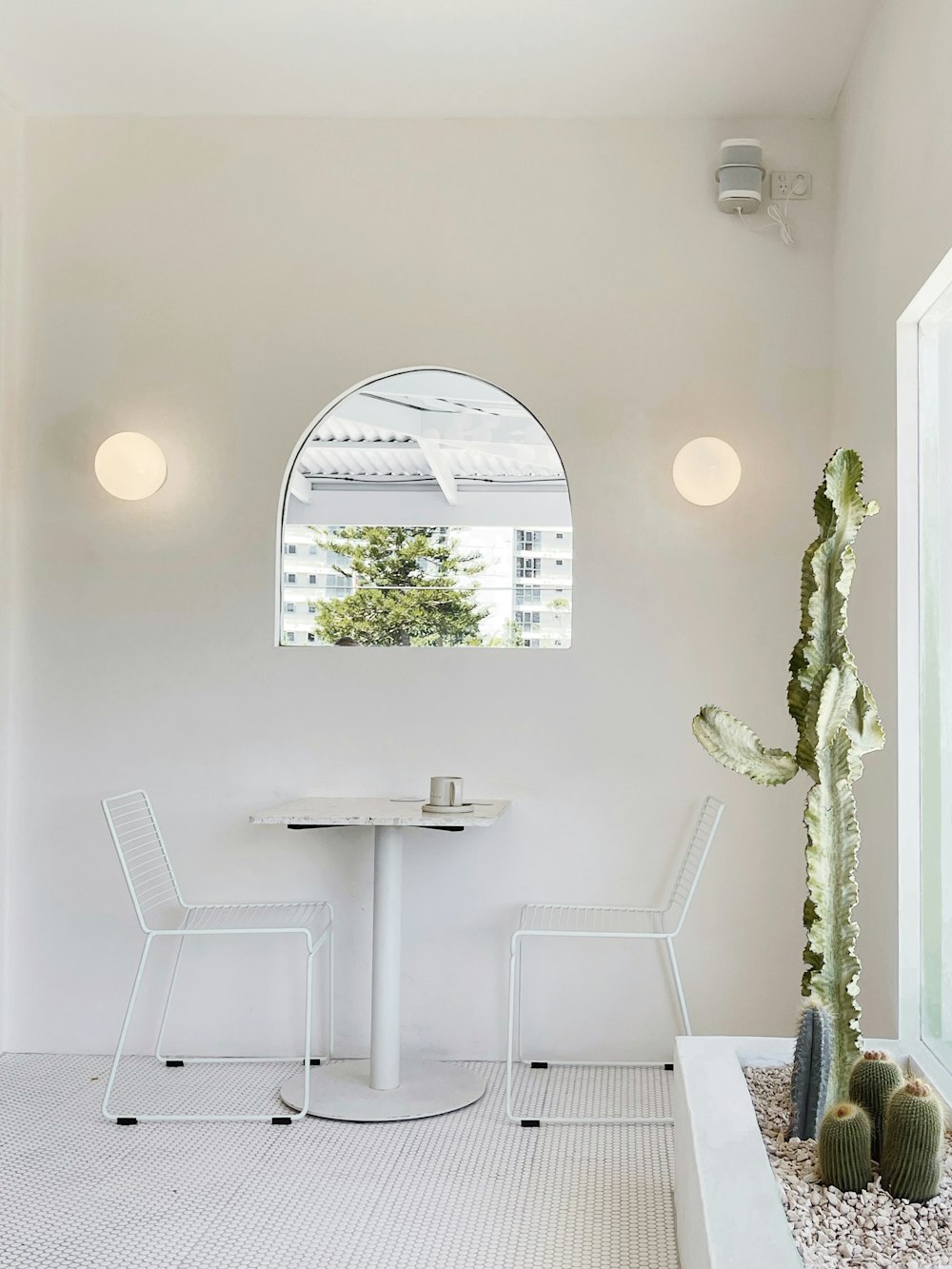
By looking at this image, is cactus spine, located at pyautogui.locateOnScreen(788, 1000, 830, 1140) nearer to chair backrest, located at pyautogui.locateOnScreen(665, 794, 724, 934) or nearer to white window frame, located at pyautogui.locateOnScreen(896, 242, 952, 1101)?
white window frame, located at pyautogui.locateOnScreen(896, 242, 952, 1101)

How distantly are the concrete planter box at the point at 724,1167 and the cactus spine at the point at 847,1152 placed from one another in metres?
0.11

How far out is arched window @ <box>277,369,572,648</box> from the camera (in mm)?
3961

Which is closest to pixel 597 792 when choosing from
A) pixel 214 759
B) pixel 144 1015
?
pixel 214 759

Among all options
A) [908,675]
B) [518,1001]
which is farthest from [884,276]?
[518,1001]

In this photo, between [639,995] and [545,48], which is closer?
[545,48]

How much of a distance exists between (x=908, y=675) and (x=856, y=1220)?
1.36 metres

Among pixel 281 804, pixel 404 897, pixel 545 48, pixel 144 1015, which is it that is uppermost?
pixel 545 48

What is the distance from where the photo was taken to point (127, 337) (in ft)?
13.1

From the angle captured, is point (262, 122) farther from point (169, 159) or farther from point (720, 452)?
point (720, 452)

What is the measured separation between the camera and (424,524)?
4.03 meters

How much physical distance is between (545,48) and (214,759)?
240cm

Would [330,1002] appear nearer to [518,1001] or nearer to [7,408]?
[518,1001]

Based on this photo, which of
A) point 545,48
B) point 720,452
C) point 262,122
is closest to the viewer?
point 545,48

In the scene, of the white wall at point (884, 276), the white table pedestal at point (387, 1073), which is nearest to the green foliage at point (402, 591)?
the white table pedestal at point (387, 1073)
